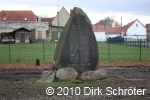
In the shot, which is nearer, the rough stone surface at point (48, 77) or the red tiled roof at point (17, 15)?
the rough stone surface at point (48, 77)

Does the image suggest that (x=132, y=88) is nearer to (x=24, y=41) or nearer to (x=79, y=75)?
(x=79, y=75)

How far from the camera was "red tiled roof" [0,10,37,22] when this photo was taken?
85.5m

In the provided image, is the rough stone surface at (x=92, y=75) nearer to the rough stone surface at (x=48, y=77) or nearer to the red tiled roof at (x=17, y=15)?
the rough stone surface at (x=48, y=77)

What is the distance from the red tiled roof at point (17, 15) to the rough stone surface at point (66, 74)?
2955 inches

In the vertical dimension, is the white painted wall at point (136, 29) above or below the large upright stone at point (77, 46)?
above

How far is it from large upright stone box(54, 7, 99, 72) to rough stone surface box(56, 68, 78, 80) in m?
0.47

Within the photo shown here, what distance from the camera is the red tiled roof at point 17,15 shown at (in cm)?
8550

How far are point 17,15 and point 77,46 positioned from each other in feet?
252

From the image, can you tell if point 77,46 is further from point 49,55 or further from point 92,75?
point 49,55

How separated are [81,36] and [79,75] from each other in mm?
1611

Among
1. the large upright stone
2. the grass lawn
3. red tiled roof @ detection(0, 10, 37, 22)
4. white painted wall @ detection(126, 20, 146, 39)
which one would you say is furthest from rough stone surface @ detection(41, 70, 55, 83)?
white painted wall @ detection(126, 20, 146, 39)

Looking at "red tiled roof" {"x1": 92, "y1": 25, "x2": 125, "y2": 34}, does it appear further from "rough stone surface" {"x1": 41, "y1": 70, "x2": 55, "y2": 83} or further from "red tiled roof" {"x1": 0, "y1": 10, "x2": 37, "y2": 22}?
"rough stone surface" {"x1": 41, "y1": 70, "x2": 55, "y2": 83}

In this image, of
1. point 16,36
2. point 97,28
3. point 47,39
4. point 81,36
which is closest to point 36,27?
point 47,39

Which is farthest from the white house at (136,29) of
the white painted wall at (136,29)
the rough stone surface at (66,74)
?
A: the rough stone surface at (66,74)
